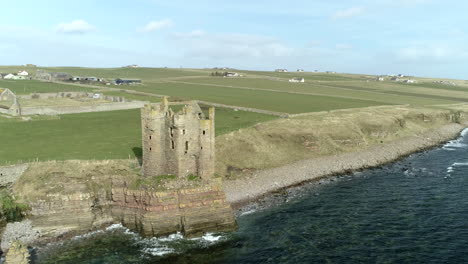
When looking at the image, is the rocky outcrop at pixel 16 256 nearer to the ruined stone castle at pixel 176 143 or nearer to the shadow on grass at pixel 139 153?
the ruined stone castle at pixel 176 143

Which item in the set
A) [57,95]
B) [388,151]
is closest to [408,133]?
[388,151]

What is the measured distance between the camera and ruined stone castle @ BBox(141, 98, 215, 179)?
4522cm

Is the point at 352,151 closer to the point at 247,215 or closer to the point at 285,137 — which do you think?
the point at 285,137

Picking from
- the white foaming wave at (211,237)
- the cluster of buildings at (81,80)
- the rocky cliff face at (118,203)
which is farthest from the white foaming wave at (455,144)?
the cluster of buildings at (81,80)

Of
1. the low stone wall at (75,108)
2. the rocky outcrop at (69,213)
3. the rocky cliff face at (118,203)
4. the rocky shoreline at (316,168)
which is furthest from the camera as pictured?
the low stone wall at (75,108)

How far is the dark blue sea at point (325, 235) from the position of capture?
35875mm

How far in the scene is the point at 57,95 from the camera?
117062 millimetres

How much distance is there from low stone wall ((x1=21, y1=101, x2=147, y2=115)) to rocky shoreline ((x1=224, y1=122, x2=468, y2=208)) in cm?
5617

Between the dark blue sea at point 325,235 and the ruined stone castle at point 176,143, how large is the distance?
27.0ft

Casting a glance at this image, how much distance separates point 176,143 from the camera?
44969 mm

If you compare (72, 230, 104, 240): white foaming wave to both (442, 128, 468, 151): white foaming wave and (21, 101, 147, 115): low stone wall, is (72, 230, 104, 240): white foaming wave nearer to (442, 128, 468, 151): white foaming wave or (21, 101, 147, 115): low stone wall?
(21, 101, 147, 115): low stone wall

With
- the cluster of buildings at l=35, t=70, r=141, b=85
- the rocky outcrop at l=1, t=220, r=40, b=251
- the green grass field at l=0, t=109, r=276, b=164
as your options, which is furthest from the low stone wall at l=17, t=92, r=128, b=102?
the rocky outcrop at l=1, t=220, r=40, b=251

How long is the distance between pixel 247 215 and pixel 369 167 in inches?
1297

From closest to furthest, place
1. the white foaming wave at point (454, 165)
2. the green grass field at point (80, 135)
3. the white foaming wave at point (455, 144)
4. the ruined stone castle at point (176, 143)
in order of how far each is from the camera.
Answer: the ruined stone castle at point (176, 143), the green grass field at point (80, 135), the white foaming wave at point (454, 165), the white foaming wave at point (455, 144)
